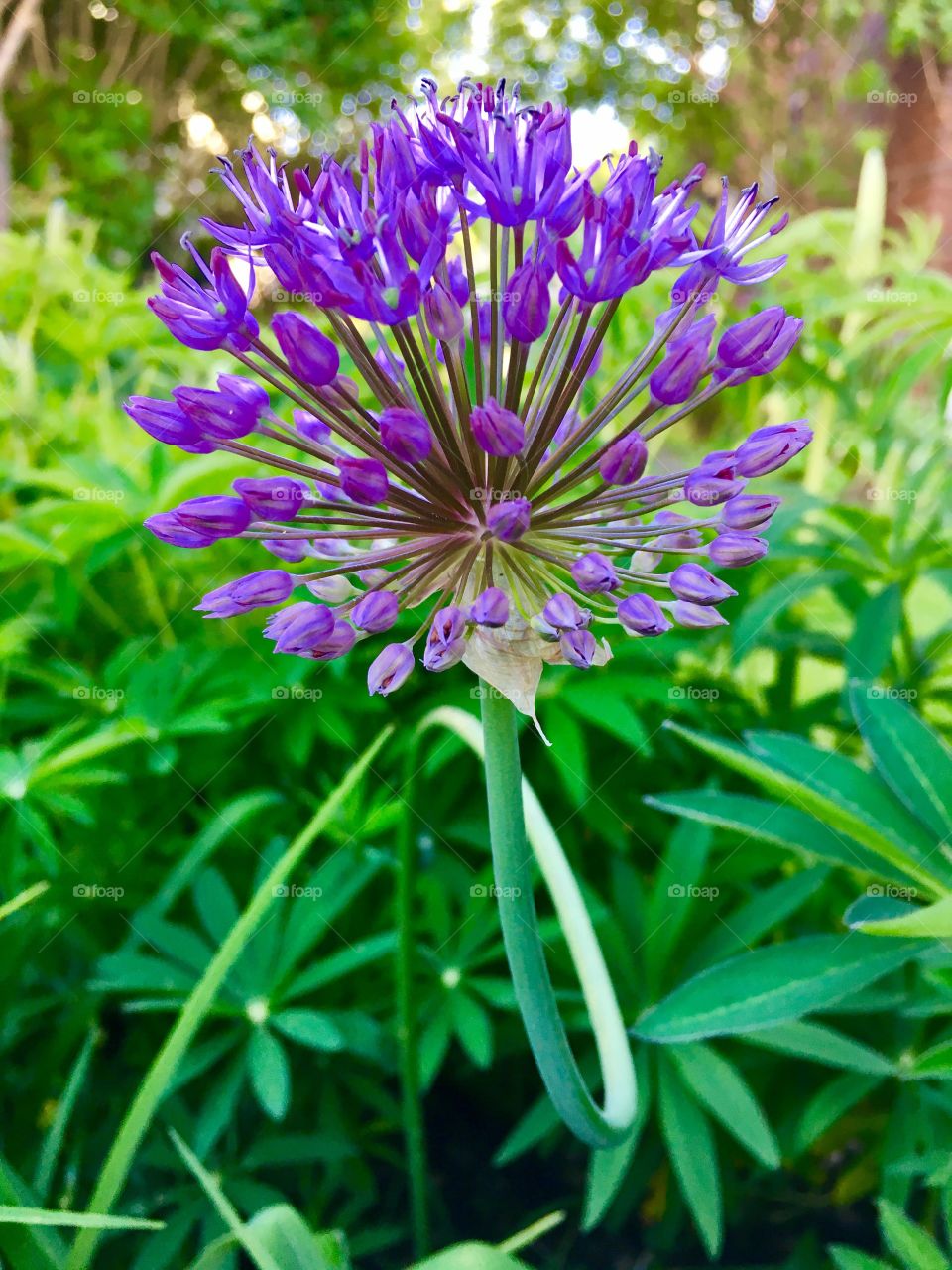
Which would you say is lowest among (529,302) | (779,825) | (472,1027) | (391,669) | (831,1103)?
(831,1103)

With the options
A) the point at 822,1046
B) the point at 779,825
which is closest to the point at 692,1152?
the point at 822,1046

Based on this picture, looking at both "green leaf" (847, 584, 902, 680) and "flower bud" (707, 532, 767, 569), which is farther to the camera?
"green leaf" (847, 584, 902, 680)

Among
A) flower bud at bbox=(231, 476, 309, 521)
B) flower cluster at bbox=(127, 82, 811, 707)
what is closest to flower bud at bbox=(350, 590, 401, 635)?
flower cluster at bbox=(127, 82, 811, 707)

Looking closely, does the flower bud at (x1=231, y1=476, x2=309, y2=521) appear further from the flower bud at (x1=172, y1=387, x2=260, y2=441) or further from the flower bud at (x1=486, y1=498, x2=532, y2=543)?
the flower bud at (x1=486, y1=498, x2=532, y2=543)

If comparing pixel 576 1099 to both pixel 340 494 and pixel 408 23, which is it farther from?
pixel 408 23

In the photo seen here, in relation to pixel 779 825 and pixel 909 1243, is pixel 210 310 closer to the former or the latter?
pixel 779 825

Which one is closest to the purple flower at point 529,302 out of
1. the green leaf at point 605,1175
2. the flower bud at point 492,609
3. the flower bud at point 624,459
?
the flower bud at point 624,459

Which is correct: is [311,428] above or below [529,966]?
above

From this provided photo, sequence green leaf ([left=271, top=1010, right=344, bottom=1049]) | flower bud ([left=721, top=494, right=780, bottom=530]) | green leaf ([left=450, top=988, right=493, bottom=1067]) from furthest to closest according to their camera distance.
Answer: green leaf ([left=450, top=988, right=493, bottom=1067])
green leaf ([left=271, top=1010, right=344, bottom=1049])
flower bud ([left=721, top=494, right=780, bottom=530])
